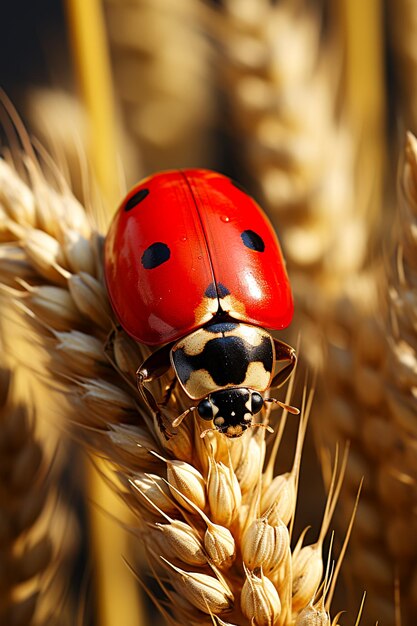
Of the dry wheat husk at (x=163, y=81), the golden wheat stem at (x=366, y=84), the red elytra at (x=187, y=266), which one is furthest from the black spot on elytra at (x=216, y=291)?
the dry wheat husk at (x=163, y=81)

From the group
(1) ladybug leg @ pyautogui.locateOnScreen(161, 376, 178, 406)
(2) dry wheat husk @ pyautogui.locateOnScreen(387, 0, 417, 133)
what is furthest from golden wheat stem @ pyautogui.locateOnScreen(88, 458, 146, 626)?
(2) dry wheat husk @ pyautogui.locateOnScreen(387, 0, 417, 133)

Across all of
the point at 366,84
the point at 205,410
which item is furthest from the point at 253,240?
the point at 366,84

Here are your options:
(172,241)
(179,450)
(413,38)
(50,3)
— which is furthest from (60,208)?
(50,3)

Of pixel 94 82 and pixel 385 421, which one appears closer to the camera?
pixel 385 421

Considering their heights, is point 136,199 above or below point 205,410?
above

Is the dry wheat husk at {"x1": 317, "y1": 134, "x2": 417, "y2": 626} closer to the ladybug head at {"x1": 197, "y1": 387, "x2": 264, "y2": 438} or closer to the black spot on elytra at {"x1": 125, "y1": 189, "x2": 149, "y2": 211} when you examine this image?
the ladybug head at {"x1": 197, "y1": 387, "x2": 264, "y2": 438}

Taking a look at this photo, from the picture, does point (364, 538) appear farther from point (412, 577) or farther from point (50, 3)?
point (50, 3)

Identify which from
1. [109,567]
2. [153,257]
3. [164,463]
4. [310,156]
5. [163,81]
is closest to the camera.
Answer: [164,463]

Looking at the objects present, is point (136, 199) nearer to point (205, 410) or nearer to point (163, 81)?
point (205, 410)
